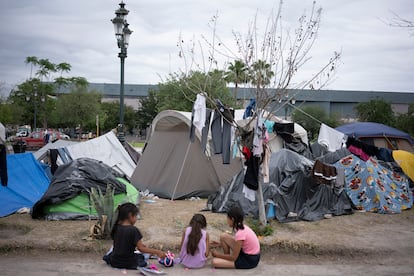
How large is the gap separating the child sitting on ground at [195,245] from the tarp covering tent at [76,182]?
308 cm

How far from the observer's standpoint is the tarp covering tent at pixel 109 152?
12852 mm

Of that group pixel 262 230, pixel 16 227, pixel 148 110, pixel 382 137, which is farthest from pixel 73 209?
pixel 148 110

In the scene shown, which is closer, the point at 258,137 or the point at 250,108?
Result: the point at 258,137

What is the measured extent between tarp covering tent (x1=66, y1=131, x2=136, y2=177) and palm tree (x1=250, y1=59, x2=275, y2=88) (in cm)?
674

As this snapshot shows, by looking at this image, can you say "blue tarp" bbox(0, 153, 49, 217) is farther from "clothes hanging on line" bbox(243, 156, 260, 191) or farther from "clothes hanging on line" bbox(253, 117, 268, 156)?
"clothes hanging on line" bbox(253, 117, 268, 156)

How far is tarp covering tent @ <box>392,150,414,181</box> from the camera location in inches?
420

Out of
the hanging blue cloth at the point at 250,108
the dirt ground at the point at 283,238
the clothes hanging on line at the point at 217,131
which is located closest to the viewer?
the dirt ground at the point at 283,238

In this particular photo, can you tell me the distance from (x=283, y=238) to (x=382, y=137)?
13.7 metres

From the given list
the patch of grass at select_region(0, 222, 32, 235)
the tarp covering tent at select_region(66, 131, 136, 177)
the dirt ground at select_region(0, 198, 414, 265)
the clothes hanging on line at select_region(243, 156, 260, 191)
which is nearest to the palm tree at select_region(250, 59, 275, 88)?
the clothes hanging on line at select_region(243, 156, 260, 191)

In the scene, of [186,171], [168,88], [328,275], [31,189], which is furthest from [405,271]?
[168,88]

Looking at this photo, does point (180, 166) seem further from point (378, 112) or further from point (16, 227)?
point (378, 112)

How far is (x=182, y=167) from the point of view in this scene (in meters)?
10.7

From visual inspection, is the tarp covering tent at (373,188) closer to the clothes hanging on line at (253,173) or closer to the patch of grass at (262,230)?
the patch of grass at (262,230)

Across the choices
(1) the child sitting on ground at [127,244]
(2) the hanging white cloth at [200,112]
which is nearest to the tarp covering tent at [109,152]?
(2) the hanging white cloth at [200,112]
